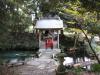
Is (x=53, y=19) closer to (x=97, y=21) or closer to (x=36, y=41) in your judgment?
(x=36, y=41)

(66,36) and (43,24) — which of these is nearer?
(43,24)

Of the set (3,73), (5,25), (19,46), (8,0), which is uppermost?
(8,0)

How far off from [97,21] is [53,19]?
39.8 ft

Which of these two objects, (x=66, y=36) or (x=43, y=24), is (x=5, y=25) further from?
(x=66, y=36)

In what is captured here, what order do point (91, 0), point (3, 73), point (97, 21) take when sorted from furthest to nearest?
point (97, 21)
point (3, 73)
point (91, 0)

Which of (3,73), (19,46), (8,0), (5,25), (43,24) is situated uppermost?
(8,0)

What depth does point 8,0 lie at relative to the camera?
12508 millimetres

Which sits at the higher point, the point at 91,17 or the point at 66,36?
the point at 91,17

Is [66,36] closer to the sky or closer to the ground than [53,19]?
closer to the ground

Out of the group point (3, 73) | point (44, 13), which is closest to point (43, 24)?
point (44, 13)

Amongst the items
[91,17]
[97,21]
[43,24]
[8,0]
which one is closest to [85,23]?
[91,17]

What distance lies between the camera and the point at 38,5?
26906 mm

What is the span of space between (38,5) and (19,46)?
5.34m

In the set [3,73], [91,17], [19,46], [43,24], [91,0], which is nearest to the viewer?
[91,0]
